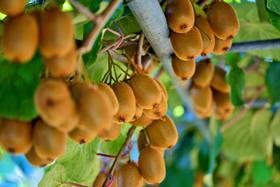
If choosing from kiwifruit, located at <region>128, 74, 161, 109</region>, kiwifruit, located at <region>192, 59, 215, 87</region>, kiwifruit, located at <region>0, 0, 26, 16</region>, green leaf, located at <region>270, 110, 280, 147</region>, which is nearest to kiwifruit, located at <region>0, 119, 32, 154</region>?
kiwifruit, located at <region>0, 0, 26, 16</region>

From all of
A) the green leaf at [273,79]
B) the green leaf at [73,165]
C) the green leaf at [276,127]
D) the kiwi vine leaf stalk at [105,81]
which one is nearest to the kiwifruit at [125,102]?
the kiwi vine leaf stalk at [105,81]

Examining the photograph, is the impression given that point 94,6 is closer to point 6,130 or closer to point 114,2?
point 114,2

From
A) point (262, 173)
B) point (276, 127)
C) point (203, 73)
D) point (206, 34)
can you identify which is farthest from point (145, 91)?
point (262, 173)

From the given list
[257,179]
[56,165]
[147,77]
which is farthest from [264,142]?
[147,77]

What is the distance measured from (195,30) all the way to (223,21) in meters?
0.06

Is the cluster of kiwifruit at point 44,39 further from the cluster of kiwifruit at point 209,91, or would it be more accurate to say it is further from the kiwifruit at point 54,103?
the cluster of kiwifruit at point 209,91

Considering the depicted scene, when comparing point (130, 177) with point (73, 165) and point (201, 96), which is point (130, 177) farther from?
point (201, 96)

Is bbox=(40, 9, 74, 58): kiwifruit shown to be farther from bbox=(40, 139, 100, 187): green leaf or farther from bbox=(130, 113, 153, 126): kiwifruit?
bbox=(40, 139, 100, 187): green leaf

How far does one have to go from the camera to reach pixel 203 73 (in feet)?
4.34

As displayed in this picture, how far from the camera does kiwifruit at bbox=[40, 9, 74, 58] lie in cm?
60

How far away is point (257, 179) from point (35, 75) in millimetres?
1524

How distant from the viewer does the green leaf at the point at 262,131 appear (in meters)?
1.94

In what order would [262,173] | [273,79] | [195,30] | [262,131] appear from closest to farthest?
[195,30] → [273,79] → [262,131] → [262,173]

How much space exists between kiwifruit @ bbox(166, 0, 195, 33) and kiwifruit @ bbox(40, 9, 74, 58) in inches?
11.1
